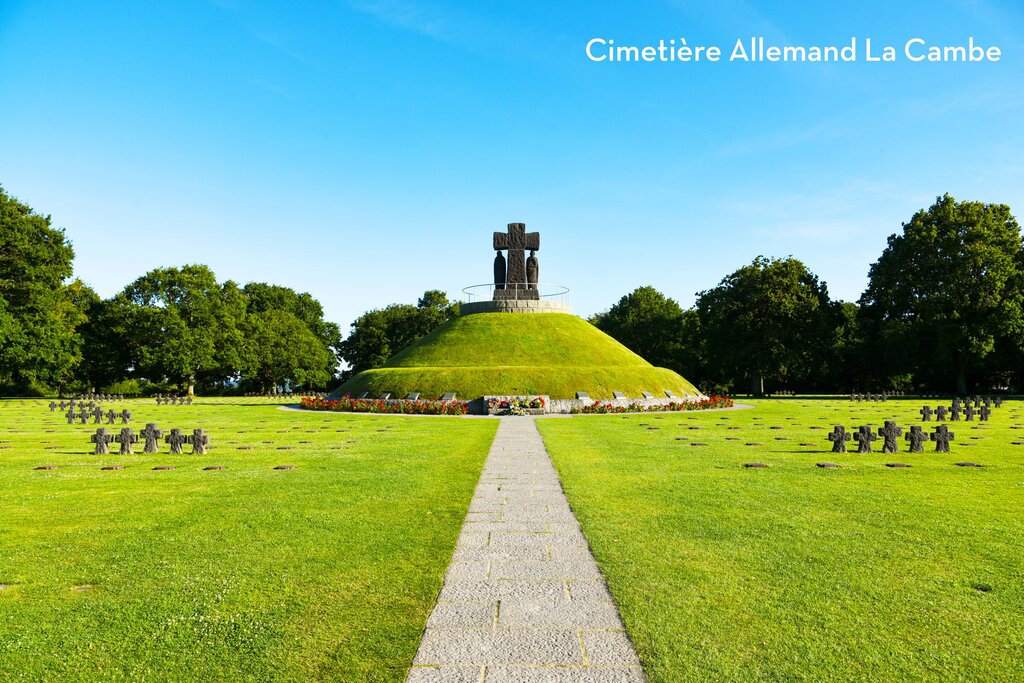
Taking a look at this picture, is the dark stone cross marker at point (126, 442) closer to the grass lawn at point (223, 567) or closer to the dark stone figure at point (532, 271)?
the grass lawn at point (223, 567)

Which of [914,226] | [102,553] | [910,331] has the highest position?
[914,226]

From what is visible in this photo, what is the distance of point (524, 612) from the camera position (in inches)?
255

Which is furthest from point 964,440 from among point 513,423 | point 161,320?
point 161,320

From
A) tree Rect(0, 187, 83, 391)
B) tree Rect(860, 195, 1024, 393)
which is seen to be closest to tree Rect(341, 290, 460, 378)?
tree Rect(0, 187, 83, 391)

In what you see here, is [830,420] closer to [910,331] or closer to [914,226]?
[910,331]

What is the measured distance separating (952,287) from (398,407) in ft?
199

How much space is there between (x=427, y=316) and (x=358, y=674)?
310 ft

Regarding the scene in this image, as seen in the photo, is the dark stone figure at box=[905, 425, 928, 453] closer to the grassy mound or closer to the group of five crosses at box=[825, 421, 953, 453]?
the group of five crosses at box=[825, 421, 953, 453]

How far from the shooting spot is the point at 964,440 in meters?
23.6

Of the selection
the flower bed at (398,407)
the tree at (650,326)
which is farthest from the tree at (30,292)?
the tree at (650,326)

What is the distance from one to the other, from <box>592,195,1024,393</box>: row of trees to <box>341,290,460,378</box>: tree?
32.7 meters

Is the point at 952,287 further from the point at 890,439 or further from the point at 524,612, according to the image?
the point at 524,612

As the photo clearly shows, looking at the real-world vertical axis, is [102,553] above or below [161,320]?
below

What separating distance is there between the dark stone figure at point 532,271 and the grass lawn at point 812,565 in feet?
153
